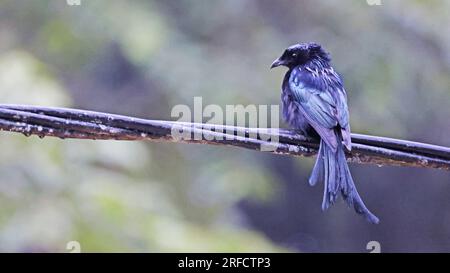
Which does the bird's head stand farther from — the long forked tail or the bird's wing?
the long forked tail

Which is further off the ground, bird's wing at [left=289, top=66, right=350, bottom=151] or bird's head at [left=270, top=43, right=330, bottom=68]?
bird's head at [left=270, top=43, right=330, bottom=68]

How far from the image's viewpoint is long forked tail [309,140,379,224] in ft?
15.6

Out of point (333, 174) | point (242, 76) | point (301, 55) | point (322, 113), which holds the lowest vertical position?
point (333, 174)

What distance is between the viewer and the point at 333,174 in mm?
4914

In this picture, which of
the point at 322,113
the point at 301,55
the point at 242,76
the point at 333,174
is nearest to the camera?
the point at 333,174

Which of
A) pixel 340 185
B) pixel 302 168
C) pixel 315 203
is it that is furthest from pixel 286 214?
pixel 340 185

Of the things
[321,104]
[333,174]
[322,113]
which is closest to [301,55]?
[321,104]

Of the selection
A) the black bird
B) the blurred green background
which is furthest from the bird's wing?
the blurred green background

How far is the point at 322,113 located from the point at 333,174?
25.1 inches

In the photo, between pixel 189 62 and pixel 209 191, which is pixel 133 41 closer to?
pixel 189 62

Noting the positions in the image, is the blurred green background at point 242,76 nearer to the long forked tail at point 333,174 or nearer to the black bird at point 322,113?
the black bird at point 322,113

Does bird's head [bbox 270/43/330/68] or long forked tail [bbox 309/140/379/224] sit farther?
bird's head [bbox 270/43/330/68]

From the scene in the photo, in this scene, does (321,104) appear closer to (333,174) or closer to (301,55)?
(333,174)

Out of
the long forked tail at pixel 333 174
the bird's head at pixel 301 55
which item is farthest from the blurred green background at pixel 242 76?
the long forked tail at pixel 333 174
